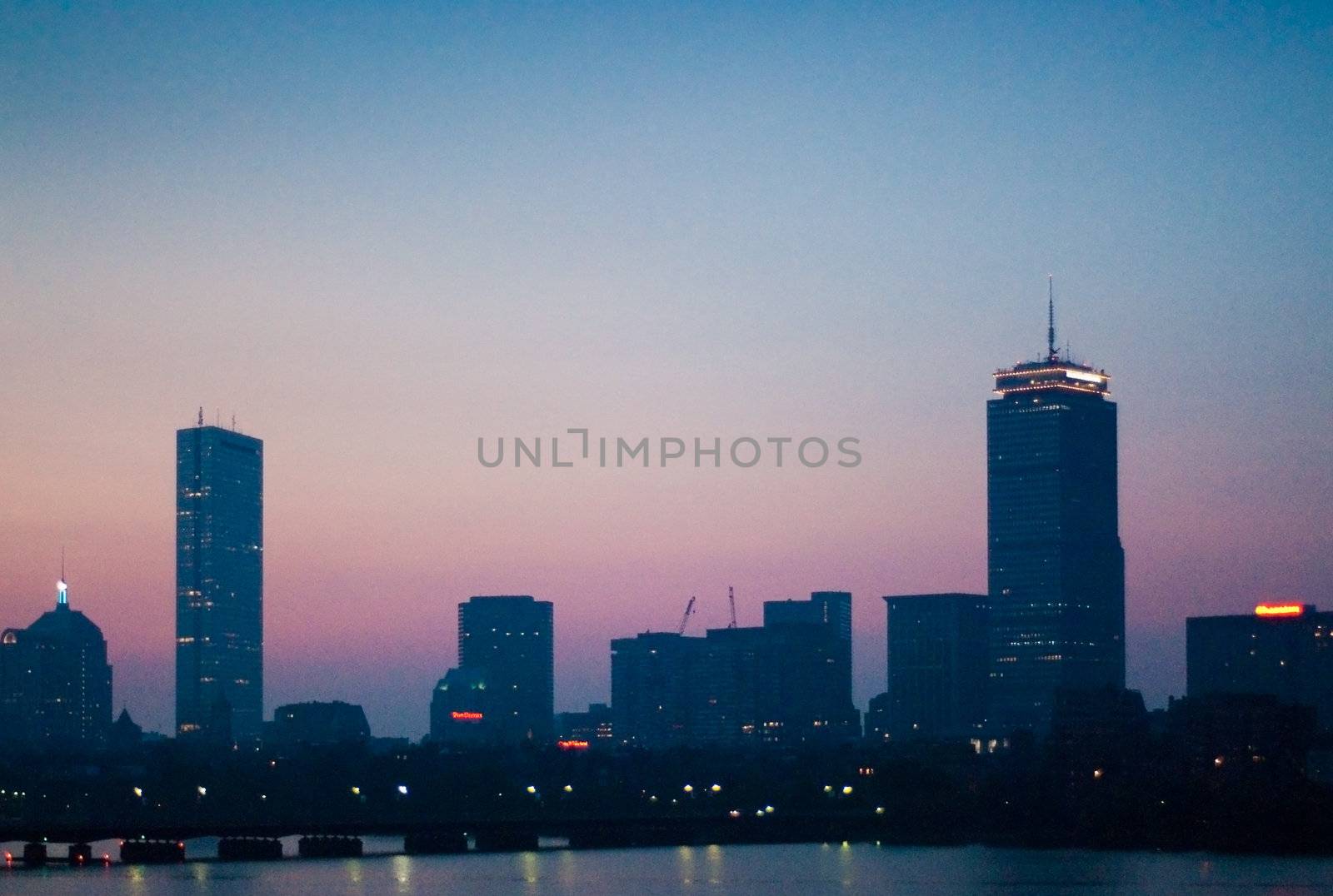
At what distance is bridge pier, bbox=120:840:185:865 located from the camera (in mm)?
193125

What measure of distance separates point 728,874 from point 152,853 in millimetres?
57905

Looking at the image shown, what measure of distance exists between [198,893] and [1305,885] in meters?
75.9

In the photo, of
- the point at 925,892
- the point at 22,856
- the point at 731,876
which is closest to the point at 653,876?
the point at 731,876

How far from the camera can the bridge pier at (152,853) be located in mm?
193125

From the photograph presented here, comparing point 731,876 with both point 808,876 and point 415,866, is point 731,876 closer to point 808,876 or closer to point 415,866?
point 808,876

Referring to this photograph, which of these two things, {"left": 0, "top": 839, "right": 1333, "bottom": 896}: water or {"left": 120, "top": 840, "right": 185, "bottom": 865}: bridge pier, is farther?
{"left": 120, "top": 840, "right": 185, "bottom": 865}: bridge pier

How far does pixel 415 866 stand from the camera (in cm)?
18325

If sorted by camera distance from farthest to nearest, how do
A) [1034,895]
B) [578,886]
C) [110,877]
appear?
[110,877] < [578,886] < [1034,895]

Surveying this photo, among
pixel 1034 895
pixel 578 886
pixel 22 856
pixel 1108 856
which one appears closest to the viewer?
pixel 1034 895

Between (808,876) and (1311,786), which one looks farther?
(1311,786)

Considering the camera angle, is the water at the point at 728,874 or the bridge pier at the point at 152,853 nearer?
the water at the point at 728,874

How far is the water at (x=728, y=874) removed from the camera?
152m

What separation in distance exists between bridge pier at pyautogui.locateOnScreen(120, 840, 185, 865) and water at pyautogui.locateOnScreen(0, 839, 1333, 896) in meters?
2.11

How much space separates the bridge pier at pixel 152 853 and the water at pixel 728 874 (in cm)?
211
